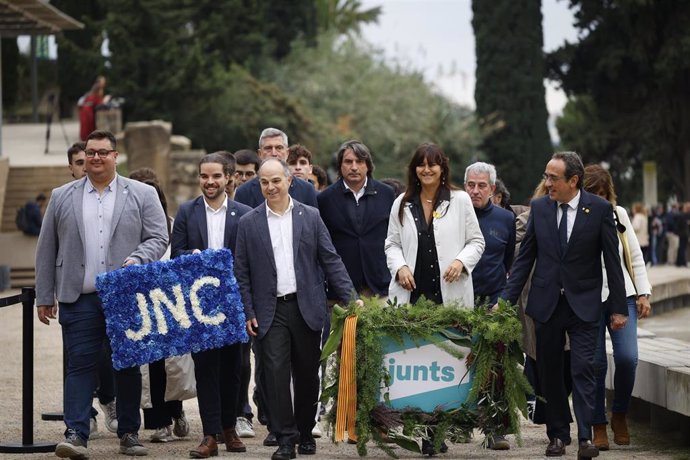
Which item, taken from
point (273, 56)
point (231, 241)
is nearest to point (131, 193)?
point (231, 241)

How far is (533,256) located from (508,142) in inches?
1408

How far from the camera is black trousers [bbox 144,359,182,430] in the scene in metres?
10.6

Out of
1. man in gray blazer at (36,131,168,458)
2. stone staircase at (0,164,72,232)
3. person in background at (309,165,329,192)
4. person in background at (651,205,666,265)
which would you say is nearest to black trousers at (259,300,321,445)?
man in gray blazer at (36,131,168,458)

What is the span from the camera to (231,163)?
10.4 meters

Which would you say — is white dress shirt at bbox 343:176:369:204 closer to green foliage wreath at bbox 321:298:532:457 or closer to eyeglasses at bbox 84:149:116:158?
green foliage wreath at bbox 321:298:532:457

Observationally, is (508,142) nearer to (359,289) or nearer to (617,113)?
(617,113)

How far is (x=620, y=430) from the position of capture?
10.7 metres

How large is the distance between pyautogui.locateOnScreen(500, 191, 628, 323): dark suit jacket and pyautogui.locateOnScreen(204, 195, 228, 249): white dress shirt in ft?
6.95

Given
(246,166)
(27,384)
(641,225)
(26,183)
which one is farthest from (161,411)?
(641,225)

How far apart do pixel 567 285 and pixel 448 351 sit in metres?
0.88

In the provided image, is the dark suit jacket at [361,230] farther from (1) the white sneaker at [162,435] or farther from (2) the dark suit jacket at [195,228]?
(1) the white sneaker at [162,435]

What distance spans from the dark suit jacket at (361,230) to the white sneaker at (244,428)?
1.28 meters

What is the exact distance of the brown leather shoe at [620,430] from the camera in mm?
10664

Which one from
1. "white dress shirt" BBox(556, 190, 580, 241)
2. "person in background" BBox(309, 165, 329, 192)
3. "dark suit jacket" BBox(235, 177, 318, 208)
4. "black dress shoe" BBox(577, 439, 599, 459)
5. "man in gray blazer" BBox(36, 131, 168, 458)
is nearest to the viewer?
"black dress shoe" BBox(577, 439, 599, 459)
